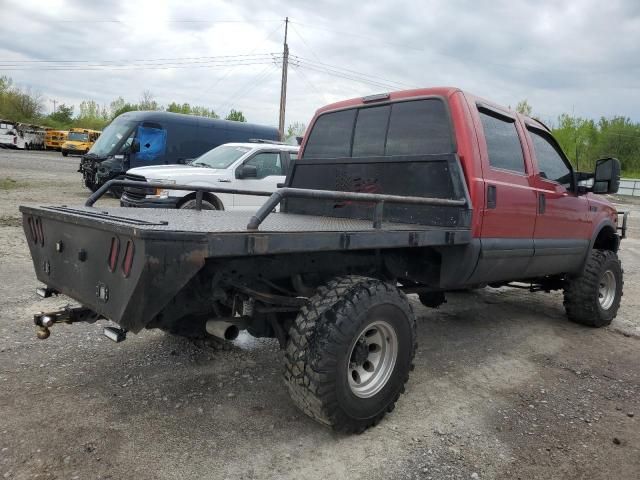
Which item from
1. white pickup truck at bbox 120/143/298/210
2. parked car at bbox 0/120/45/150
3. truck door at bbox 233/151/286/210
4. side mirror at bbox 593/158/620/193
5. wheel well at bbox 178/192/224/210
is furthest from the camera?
parked car at bbox 0/120/45/150

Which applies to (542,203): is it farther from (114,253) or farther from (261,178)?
(261,178)

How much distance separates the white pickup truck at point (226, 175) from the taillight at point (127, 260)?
6037 mm

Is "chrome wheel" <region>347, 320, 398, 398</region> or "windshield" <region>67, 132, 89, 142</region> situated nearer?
"chrome wheel" <region>347, 320, 398, 398</region>

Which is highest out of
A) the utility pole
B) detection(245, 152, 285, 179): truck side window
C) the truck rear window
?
the utility pole

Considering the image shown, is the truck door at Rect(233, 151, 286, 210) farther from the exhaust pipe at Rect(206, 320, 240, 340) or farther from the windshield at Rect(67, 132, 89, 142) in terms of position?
the windshield at Rect(67, 132, 89, 142)

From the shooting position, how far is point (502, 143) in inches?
169

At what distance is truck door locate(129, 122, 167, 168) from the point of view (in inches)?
574

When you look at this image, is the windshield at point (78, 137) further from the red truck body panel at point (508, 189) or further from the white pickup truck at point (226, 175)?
→ the red truck body panel at point (508, 189)

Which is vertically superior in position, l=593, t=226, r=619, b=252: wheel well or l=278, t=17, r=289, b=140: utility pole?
l=278, t=17, r=289, b=140: utility pole

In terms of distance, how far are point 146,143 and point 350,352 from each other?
13329mm

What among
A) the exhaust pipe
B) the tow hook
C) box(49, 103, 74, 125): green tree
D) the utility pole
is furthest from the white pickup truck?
box(49, 103, 74, 125): green tree

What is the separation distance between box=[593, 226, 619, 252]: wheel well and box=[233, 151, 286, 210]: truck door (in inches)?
214

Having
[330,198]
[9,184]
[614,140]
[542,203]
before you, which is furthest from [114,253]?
[614,140]

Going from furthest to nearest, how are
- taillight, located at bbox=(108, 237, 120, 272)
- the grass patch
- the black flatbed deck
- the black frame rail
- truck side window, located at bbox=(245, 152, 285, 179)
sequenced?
the grass patch, truck side window, located at bbox=(245, 152, 285, 179), the black frame rail, taillight, located at bbox=(108, 237, 120, 272), the black flatbed deck
